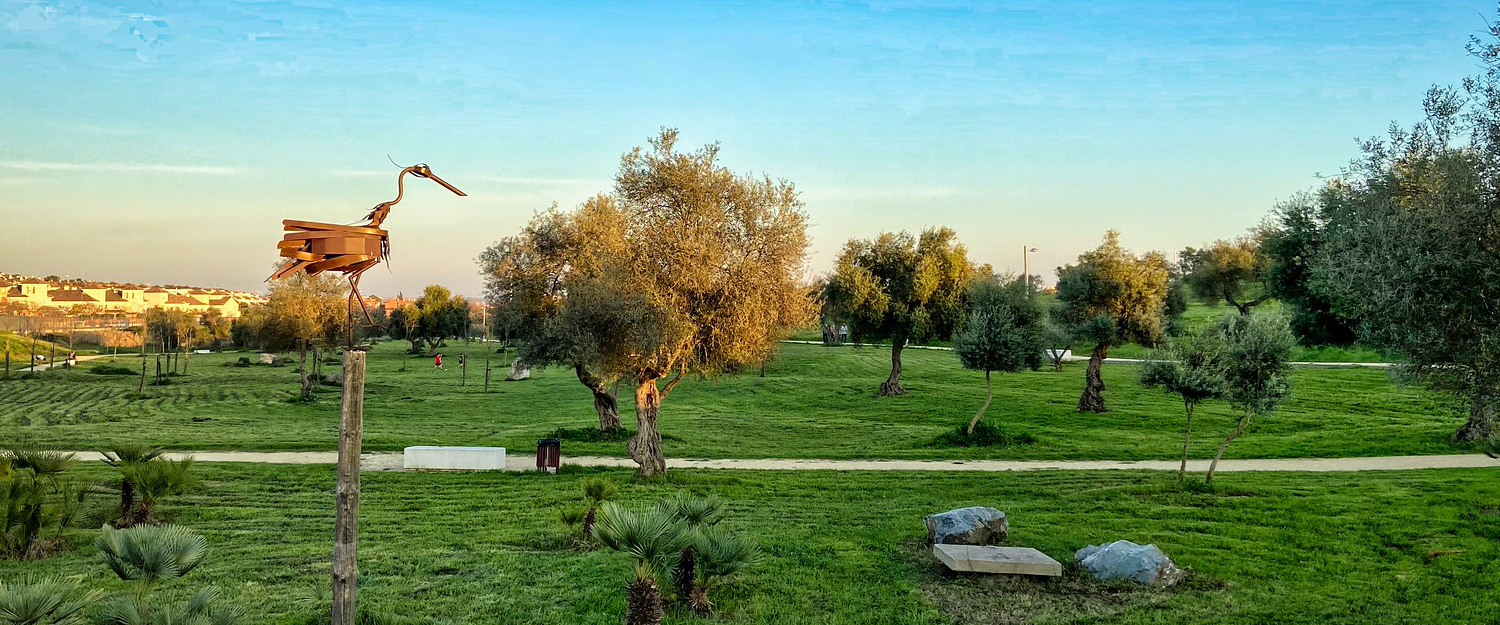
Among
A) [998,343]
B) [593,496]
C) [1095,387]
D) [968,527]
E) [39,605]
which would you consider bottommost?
[968,527]

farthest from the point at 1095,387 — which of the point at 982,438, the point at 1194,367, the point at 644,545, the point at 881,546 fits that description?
the point at 644,545

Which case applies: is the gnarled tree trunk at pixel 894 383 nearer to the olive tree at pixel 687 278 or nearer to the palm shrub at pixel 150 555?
the olive tree at pixel 687 278

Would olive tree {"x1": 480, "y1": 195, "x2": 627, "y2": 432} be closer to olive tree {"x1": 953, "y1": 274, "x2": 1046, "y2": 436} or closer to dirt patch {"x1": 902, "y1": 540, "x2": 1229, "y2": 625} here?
olive tree {"x1": 953, "y1": 274, "x2": 1046, "y2": 436}

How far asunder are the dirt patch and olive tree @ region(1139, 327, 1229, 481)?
6.51m

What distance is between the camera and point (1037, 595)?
10570mm

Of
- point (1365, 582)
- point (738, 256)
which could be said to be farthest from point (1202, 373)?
point (738, 256)

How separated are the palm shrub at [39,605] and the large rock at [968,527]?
10.5 meters

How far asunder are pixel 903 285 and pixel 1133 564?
28799 millimetres

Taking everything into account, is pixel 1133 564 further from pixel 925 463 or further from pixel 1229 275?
pixel 1229 275

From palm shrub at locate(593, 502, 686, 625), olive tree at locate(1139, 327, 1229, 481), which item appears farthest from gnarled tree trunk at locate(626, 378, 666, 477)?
olive tree at locate(1139, 327, 1229, 481)

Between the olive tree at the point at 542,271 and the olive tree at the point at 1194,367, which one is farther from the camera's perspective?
the olive tree at the point at 542,271

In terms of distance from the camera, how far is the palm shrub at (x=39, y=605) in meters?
5.28

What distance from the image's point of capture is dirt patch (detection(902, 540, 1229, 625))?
9820 mm

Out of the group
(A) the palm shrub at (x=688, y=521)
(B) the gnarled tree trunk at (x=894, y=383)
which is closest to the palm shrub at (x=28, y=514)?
(A) the palm shrub at (x=688, y=521)
